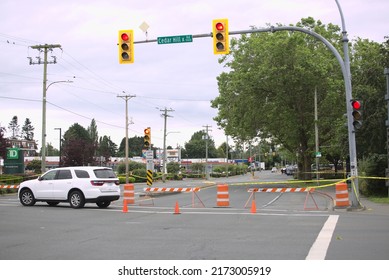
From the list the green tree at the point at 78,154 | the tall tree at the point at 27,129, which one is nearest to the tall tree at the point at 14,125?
the tall tree at the point at 27,129

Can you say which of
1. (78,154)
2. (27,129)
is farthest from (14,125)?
(78,154)

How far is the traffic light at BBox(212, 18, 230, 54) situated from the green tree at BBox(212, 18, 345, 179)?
22552 millimetres

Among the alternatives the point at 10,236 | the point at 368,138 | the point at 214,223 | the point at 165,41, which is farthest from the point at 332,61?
the point at 10,236

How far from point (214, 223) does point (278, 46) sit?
28135mm

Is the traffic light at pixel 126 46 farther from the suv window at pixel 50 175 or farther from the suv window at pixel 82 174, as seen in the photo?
the suv window at pixel 50 175

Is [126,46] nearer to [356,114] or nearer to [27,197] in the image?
[27,197]

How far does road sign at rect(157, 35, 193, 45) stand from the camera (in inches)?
709

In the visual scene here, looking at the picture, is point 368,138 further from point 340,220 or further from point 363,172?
point 340,220

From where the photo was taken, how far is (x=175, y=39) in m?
18.2

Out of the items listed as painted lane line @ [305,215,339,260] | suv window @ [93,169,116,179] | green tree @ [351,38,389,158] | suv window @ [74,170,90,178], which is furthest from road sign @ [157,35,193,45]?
green tree @ [351,38,389,158]

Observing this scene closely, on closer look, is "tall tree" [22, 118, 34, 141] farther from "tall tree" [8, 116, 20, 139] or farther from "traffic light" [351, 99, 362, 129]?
"traffic light" [351, 99, 362, 129]

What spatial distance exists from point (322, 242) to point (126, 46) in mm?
10965

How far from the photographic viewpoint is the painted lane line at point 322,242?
8.62 m

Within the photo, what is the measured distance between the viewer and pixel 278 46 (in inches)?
1561
